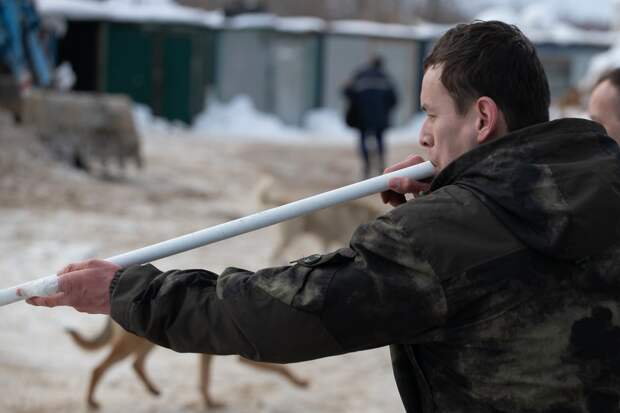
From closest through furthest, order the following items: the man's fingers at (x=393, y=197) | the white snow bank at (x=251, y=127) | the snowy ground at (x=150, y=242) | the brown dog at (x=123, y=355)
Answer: the man's fingers at (x=393, y=197)
the brown dog at (x=123, y=355)
the snowy ground at (x=150, y=242)
the white snow bank at (x=251, y=127)

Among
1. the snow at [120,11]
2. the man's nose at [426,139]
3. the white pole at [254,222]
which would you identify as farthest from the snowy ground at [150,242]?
the man's nose at [426,139]

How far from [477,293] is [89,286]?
0.65 meters

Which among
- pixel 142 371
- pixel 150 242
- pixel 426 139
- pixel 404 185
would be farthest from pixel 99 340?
pixel 150 242

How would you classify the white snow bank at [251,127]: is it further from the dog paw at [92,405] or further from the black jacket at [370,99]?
the dog paw at [92,405]

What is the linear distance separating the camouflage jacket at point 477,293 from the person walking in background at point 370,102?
40.3 feet

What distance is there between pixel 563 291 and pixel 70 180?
36.0 feet

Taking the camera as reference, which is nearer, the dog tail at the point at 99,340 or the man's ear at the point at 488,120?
the man's ear at the point at 488,120

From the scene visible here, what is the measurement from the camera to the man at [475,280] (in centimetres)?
146

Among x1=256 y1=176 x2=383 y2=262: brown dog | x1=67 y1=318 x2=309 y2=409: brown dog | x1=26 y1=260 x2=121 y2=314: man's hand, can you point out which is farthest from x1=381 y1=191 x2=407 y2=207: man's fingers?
x1=256 y1=176 x2=383 y2=262: brown dog

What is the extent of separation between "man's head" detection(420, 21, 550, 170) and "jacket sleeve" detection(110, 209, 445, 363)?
0.21 metres

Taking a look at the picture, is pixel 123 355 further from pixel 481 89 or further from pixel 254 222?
pixel 481 89

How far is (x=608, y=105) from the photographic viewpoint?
9.63 ft

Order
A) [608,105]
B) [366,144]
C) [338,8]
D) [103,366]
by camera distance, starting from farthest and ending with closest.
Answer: [338,8] → [366,144] → [103,366] → [608,105]

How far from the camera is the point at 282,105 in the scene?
22.1m
